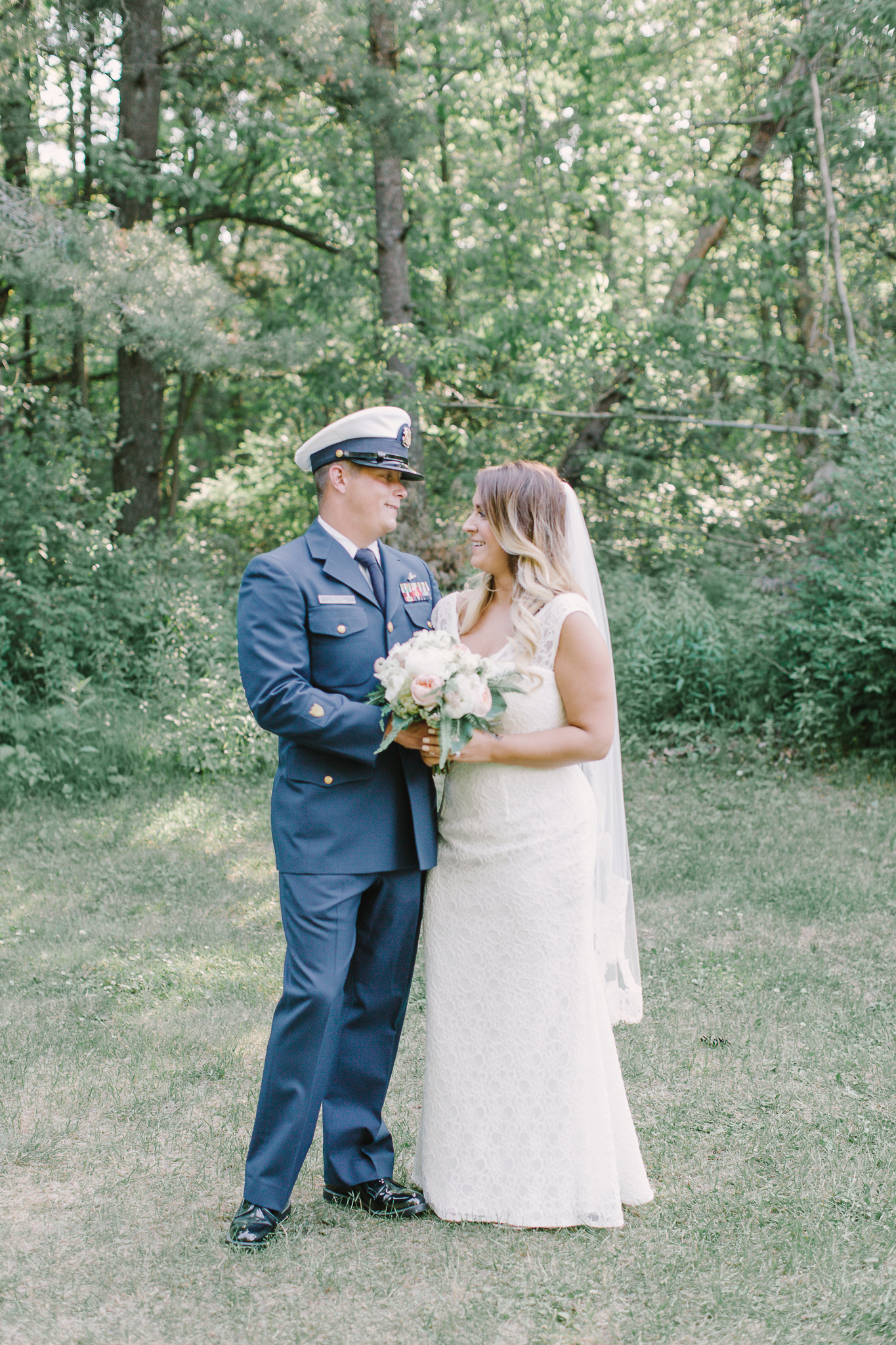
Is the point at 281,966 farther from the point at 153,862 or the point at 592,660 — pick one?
the point at 592,660

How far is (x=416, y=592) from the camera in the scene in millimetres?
3473

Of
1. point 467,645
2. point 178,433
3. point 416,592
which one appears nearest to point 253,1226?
point 467,645

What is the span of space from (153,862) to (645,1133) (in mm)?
4159

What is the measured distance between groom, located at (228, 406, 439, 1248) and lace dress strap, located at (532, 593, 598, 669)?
41 cm

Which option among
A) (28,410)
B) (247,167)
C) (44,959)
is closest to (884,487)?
(44,959)

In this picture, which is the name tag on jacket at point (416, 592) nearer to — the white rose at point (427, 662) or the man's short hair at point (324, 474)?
the man's short hair at point (324, 474)

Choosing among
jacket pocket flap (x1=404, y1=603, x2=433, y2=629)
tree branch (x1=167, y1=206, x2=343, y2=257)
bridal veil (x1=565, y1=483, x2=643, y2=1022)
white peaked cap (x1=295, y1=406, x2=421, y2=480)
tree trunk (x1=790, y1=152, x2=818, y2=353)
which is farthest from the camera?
tree branch (x1=167, y1=206, x2=343, y2=257)

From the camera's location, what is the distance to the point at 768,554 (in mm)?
12398

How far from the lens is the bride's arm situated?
3162 mm

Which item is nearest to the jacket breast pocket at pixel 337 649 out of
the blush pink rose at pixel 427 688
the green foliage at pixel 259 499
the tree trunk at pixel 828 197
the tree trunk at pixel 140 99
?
the blush pink rose at pixel 427 688

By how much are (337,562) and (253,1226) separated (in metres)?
1.87

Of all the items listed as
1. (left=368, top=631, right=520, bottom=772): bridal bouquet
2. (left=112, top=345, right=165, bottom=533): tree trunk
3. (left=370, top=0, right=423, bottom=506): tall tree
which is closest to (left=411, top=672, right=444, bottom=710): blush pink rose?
(left=368, top=631, right=520, bottom=772): bridal bouquet

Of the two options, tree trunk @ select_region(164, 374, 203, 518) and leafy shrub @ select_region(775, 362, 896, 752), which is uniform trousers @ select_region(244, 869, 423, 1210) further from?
tree trunk @ select_region(164, 374, 203, 518)

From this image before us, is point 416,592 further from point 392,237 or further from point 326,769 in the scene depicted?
point 392,237
